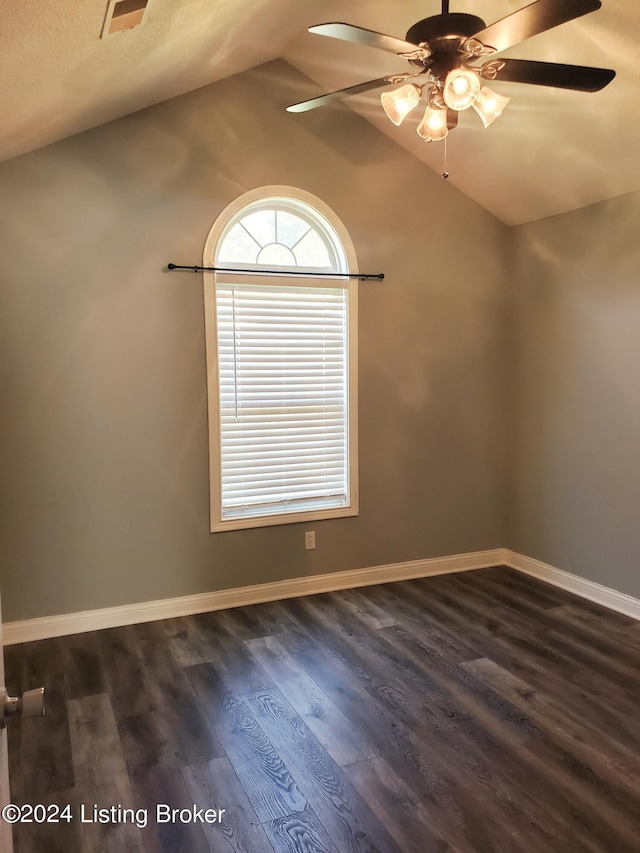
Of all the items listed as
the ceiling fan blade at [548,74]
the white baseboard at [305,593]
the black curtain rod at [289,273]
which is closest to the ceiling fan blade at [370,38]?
the ceiling fan blade at [548,74]

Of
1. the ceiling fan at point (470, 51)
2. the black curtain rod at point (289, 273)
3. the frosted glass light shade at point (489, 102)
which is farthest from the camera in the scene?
the black curtain rod at point (289, 273)

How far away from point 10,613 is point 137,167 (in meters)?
2.52

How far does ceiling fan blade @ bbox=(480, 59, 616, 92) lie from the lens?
1.94 meters

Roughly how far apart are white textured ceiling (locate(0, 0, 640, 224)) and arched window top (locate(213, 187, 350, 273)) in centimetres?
55

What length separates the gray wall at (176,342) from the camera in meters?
3.29

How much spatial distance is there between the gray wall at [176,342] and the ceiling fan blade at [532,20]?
207 cm

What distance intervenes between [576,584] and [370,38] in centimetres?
336

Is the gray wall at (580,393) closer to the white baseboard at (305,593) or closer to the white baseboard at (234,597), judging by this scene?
the white baseboard at (305,593)

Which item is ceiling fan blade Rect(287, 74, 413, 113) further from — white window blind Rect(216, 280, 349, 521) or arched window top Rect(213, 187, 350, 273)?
white window blind Rect(216, 280, 349, 521)

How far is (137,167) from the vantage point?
11.2 feet

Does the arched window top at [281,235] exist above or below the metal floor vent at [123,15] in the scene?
below

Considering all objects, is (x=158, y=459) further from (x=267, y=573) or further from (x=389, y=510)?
(x=389, y=510)

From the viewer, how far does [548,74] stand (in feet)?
6.57

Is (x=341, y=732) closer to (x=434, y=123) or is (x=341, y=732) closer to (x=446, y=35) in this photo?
(x=434, y=123)
